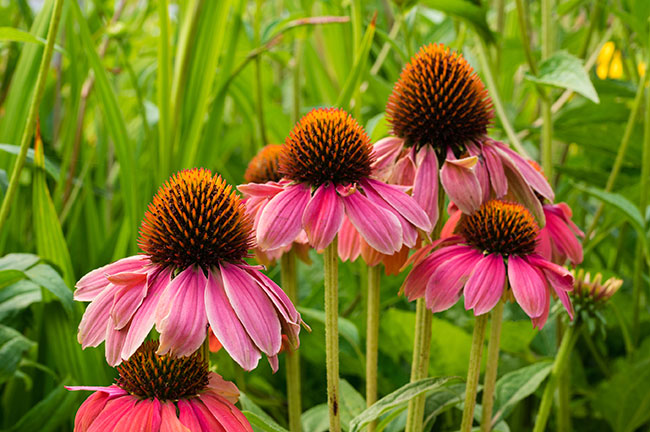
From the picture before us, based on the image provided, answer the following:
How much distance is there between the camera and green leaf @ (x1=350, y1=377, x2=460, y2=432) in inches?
18.7

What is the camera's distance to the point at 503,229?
1.77ft

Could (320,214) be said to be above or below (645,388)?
above

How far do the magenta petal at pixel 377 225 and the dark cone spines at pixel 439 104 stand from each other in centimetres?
13

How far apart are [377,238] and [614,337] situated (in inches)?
36.2

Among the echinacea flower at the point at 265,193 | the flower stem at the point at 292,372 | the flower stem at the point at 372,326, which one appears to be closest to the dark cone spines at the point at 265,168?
the echinacea flower at the point at 265,193

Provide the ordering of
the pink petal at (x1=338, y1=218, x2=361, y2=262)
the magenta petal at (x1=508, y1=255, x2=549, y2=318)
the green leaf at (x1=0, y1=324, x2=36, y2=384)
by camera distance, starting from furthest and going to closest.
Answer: the green leaf at (x1=0, y1=324, x2=36, y2=384) → the pink petal at (x1=338, y1=218, x2=361, y2=262) → the magenta petal at (x1=508, y1=255, x2=549, y2=318)

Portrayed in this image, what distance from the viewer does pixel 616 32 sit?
128 cm

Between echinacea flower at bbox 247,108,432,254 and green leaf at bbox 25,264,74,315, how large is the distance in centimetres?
28

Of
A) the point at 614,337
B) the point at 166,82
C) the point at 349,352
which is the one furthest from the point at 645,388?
the point at 166,82

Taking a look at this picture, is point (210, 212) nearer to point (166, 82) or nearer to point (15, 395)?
point (166, 82)

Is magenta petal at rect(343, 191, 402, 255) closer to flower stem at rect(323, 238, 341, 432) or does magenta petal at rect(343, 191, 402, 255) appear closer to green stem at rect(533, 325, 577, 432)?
flower stem at rect(323, 238, 341, 432)

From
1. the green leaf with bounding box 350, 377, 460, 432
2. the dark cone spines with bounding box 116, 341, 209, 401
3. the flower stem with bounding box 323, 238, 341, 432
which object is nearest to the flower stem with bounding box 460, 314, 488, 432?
the green leaf with bounding box 350, 377, 460, 432

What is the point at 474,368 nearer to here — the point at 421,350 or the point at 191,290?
the point at 421,350

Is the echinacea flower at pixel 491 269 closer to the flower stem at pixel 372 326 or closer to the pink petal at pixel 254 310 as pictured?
the flower stem at pixel 372 326
